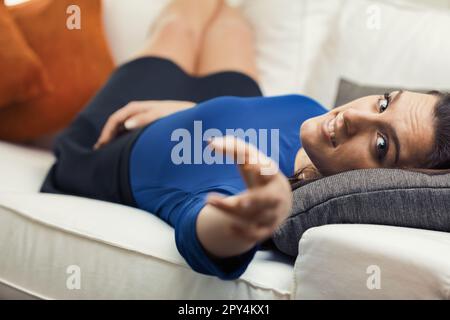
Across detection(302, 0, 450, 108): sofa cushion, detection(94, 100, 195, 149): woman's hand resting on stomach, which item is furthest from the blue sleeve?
detection(302, 0, 450, 108): sofa cushion

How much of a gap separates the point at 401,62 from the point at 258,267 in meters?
0.88

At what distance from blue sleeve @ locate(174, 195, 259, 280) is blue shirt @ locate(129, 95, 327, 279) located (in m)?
0.09

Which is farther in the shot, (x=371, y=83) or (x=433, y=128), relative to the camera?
(x=371, y=83)

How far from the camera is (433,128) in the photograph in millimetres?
1033

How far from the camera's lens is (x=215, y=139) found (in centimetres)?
71

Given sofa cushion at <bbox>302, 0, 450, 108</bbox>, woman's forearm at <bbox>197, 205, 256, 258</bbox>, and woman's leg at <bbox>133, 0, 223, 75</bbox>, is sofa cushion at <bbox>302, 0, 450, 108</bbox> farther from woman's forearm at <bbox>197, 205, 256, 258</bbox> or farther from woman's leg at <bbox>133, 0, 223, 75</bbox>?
woman's forearm at <bbox>197, 205, 256, 258</bbox>

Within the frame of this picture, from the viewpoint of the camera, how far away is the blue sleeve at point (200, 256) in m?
0.87

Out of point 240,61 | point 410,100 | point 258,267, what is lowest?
point 258,267

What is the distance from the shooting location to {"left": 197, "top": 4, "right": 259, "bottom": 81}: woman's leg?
176 cm

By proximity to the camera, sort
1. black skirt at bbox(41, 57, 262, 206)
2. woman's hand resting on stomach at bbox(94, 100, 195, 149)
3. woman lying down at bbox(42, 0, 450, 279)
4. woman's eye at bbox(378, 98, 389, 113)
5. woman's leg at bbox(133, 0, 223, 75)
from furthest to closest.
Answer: woman's leg at bbox(133, 0, 223, 75) → woman's hand resting on stomach at bbox(94, 100, 195, 149) → black skirt at bbox(41, 57, 262, 206) → woman's eye at bbox(378, 98, 389, 113) → woman lying down at bbox(42, 0, 450, 279)
